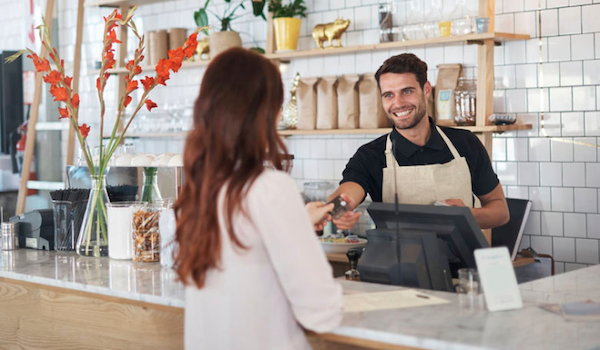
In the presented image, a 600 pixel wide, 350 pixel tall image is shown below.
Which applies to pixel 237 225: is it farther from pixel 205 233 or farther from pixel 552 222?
pixel 552 222

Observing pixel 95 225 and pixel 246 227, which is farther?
pixel 95 225

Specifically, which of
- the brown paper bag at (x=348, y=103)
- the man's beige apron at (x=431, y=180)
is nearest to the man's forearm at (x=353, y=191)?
the man's beige apron at (x=431, y=180)

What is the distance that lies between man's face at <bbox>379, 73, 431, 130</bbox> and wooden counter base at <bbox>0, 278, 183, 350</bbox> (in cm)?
158

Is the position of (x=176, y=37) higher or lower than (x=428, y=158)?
higher

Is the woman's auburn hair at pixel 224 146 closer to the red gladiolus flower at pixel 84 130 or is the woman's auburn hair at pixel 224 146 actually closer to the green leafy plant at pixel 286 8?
the red gladiolus flower at pixel 84 130

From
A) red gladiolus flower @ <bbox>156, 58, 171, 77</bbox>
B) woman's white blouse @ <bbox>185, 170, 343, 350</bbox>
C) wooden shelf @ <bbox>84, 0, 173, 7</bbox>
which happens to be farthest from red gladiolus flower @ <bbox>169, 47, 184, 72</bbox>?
wooden shelf @ <bbox>84, 0, 173, 7</bbox>

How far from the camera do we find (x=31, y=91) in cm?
630

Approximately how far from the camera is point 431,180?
3.41m

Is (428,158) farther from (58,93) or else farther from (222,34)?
(222,34)

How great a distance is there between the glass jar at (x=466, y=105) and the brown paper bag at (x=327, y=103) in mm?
802

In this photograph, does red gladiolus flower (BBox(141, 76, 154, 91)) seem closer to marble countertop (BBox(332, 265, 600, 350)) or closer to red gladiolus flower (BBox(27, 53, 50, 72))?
Result: red gladiolus flower (BBox(27, 53, 50, 72))

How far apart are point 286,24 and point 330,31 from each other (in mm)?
309

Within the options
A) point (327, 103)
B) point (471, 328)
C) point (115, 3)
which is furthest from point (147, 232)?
point (115, 3)

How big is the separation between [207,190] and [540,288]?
121 centimetres
